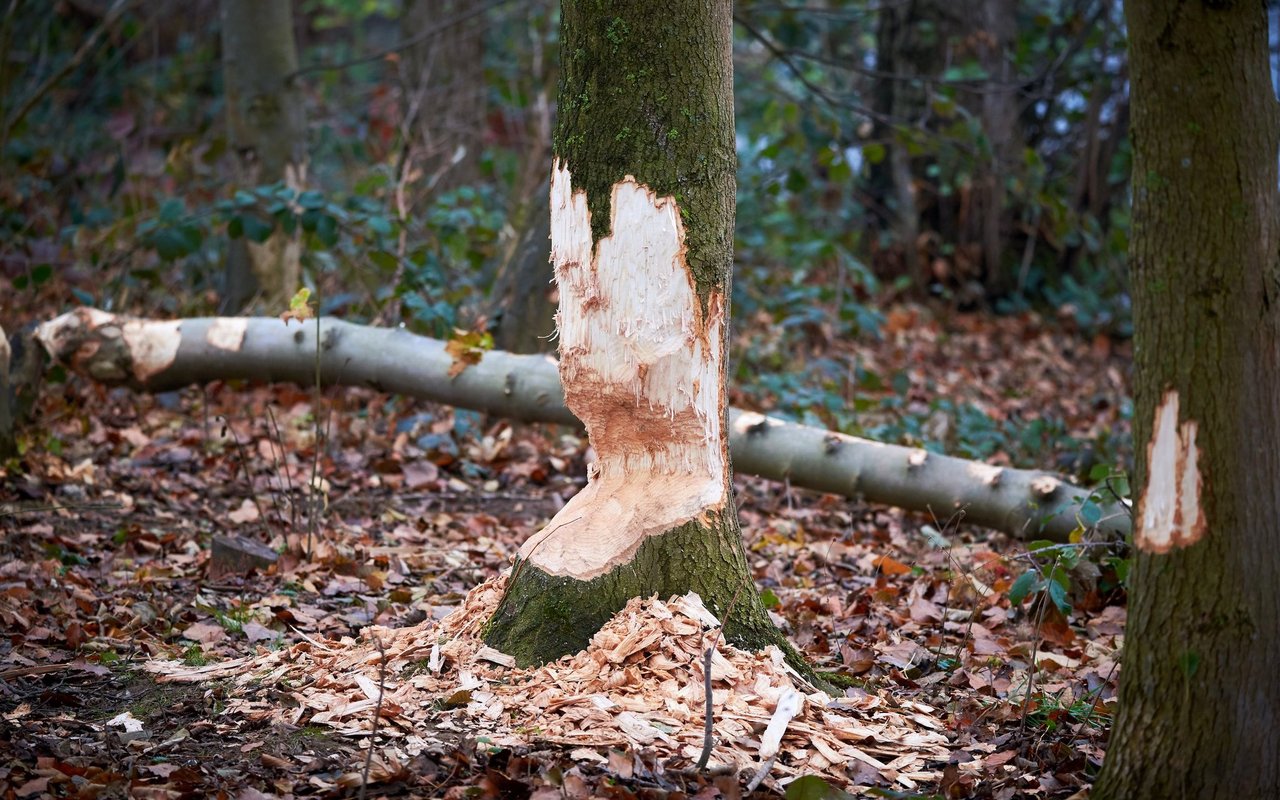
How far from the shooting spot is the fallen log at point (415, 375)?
15.8 ft

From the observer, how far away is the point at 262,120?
687 cm

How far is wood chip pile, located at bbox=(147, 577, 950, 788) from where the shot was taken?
247 centimetres

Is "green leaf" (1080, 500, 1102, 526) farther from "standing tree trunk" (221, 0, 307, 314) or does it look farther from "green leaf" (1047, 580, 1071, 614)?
"standing tree trunk" (221, 0, 307, 314)

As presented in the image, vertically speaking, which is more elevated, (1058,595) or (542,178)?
(542,178)

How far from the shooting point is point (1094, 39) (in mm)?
7887

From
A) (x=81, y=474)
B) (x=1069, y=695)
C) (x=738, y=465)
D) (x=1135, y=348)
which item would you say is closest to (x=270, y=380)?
(x=81, y=474)

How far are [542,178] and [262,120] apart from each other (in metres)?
1.87

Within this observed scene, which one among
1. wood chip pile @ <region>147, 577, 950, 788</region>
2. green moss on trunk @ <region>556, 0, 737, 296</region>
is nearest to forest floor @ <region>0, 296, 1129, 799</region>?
wood chip pile @ <region>147, 577, 950, 788</region>

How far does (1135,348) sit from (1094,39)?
22.2 ft

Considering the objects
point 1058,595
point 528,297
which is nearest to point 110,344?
point 528,297

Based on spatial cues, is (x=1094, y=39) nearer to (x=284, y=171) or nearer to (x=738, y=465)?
(x=738, y=465)

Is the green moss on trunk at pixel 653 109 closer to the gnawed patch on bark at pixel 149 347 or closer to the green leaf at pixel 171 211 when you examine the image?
the gnawed patch on bark at pixel 149 347

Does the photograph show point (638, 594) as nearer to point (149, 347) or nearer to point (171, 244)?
point (149, 347)

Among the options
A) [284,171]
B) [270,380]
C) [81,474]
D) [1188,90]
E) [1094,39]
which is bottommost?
[81,474]
